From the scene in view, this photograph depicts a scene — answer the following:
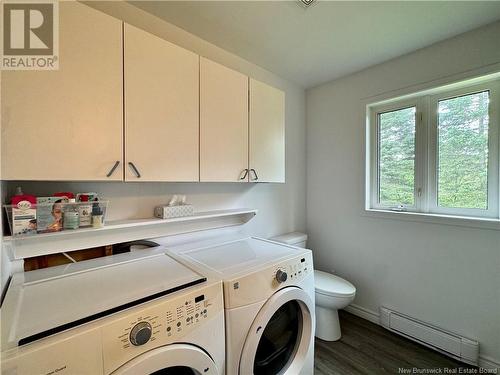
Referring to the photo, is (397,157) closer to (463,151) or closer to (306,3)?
(463,151)

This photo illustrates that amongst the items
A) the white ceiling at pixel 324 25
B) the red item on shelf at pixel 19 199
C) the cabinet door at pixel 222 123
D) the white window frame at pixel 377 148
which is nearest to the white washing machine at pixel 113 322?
the red item on shelf at pixel 19 199

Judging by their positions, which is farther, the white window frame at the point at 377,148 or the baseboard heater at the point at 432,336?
the white window frame at the point at 377,148

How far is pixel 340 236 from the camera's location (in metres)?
2.20

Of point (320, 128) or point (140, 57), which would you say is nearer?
point (140, 57)

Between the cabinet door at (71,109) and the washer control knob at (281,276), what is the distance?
36.5 inches

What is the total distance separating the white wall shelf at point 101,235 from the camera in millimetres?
905

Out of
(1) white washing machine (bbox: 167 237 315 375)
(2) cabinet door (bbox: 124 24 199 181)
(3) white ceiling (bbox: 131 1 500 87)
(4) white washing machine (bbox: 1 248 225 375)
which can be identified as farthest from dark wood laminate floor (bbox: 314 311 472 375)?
(3) white ceiling (bbox: 131 1 500 87)

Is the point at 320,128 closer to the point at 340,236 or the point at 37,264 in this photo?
the point at 340,236

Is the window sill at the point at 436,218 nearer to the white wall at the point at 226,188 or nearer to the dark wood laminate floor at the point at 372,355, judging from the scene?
the white wall at the point at 226,188

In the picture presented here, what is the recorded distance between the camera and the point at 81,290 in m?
0.80

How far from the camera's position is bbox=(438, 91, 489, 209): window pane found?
1.52 m

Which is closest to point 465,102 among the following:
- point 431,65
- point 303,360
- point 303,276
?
point 431,65

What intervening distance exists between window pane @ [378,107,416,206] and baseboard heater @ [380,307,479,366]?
973 millimetres

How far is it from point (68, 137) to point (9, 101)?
0.63ft
